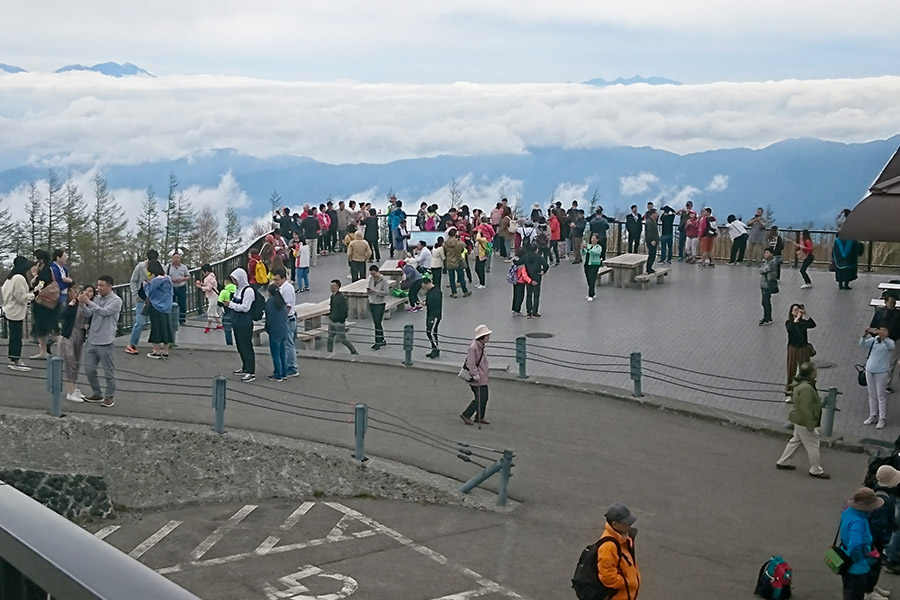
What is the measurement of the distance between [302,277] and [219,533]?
59.6ft

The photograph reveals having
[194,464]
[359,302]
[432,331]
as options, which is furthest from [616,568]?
[359,302]

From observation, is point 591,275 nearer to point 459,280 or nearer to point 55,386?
point 459,280

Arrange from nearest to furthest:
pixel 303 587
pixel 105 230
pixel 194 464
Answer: pixel 303 587 < pixel 194 464 < pixel 105 230

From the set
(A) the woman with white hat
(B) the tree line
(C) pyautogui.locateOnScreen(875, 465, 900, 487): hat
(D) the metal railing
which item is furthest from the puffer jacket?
(B) the tree line

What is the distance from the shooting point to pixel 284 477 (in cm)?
1393

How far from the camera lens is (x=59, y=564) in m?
1.84

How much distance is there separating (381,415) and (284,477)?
278cm

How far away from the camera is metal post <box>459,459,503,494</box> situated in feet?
42.8

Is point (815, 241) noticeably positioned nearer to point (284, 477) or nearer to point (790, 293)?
point (790, 293)

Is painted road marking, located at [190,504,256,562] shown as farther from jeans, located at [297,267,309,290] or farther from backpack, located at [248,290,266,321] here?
jeans, located at [297,267,309,290]

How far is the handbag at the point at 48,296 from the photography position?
1775 cm

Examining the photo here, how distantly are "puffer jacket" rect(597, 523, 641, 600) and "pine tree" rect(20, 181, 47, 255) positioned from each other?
84085 mm

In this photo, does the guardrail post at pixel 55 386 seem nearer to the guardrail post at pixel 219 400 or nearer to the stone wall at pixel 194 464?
the stone wall at pixel 194 464

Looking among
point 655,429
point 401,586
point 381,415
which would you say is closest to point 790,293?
point 655,429
